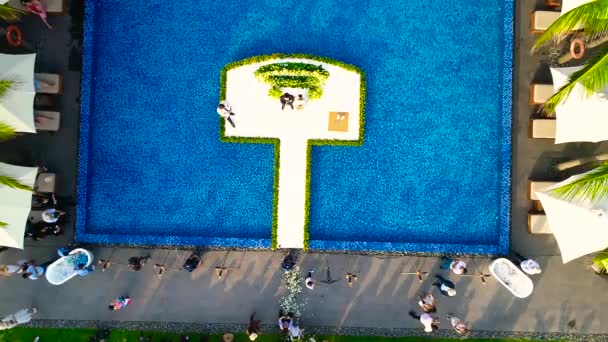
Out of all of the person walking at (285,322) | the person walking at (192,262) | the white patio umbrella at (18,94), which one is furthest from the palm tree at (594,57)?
the white patio umbrella at (18,94)

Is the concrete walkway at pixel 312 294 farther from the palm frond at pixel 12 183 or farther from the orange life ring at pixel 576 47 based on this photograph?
the orange life ring at pixel 576 47

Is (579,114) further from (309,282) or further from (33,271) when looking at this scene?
(33,271)

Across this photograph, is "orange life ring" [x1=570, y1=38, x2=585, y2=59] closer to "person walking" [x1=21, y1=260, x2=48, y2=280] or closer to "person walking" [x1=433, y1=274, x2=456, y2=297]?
"person walking" [x1=433, y1=274, x2=456, y2=297]

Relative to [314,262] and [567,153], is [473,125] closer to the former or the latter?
[567,153]

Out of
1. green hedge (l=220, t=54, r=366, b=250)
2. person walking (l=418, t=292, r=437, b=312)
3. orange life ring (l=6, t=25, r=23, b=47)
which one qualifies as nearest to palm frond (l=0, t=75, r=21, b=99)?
orange life ring (l=6, t=25, r=23, b=47)

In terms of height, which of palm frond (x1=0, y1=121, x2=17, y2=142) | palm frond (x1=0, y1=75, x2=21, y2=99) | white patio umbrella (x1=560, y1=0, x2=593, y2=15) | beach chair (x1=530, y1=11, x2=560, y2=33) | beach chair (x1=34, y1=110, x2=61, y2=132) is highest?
beach chair (x1=530, y1=11, x2=560, y2=33)

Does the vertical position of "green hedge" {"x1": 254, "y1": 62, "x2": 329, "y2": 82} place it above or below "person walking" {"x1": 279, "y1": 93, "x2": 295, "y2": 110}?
above
